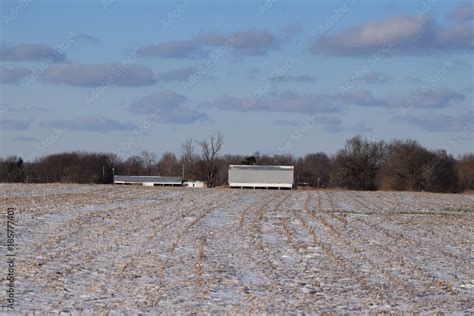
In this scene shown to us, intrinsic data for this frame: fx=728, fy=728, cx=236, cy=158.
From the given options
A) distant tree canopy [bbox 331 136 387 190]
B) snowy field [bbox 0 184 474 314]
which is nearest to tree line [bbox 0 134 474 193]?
distant tree canopy [bbox 331 136 387 190]

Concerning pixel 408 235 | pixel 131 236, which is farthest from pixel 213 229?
pixel 408 235

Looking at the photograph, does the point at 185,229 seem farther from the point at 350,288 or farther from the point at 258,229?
the point at 350,288

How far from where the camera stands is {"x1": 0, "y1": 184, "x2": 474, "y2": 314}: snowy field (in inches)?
463

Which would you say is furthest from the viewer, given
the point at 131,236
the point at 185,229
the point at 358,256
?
the point at 185,229

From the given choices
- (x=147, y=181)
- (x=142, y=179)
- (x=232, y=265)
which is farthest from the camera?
(x=142, y=179)

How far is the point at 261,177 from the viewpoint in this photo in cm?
8912

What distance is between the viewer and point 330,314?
1105 centimetres

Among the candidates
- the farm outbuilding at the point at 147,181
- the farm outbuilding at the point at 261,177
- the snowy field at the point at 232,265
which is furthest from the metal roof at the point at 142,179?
the snowy field at the point at 232,265

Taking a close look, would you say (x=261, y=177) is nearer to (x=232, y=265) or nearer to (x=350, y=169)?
(x=350, y=169)

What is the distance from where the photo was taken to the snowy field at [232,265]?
38.6 ft

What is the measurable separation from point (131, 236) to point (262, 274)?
20.5ft

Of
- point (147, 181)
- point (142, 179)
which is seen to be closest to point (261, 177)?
point (147, 181)

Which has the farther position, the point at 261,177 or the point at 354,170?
the point at 354,170

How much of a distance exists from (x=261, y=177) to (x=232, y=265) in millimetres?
73831
